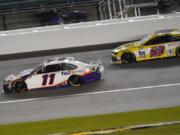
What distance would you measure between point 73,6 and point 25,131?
53.1ft

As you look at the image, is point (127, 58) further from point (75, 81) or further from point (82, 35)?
point (82, 35)

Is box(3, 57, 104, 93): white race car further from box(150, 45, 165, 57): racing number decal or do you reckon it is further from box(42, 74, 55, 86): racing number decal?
box(150, 45, 165, 57): racing number decal

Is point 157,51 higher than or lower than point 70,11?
lower

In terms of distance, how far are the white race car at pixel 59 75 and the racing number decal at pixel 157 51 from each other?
2789 millimetres

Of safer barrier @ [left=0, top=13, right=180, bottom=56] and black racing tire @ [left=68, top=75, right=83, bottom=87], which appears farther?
safer barrier @ [left=0, top=13, right=180, bottom=56]

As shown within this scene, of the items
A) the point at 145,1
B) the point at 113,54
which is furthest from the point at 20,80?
the point at 145,1

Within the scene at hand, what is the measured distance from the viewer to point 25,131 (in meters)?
15.7

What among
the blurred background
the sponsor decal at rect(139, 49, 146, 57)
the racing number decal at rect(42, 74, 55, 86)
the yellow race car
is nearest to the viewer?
the racing number decal at rect(42, 74, 55, 86)

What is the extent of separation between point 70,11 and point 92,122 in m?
15.4

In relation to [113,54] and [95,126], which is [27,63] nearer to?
[113,54]

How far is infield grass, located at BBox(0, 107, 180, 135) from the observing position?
49.7 feet

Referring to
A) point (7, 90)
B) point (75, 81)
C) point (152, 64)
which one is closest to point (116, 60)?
point (152, 64)

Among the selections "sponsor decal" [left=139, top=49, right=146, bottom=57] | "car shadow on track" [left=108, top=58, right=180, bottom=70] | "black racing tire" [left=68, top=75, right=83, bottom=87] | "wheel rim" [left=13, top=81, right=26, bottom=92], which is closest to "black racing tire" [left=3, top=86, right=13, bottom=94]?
"wheel rim" [left=13, top=81, right=26, bottom=92]

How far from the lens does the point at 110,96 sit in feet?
65.3
